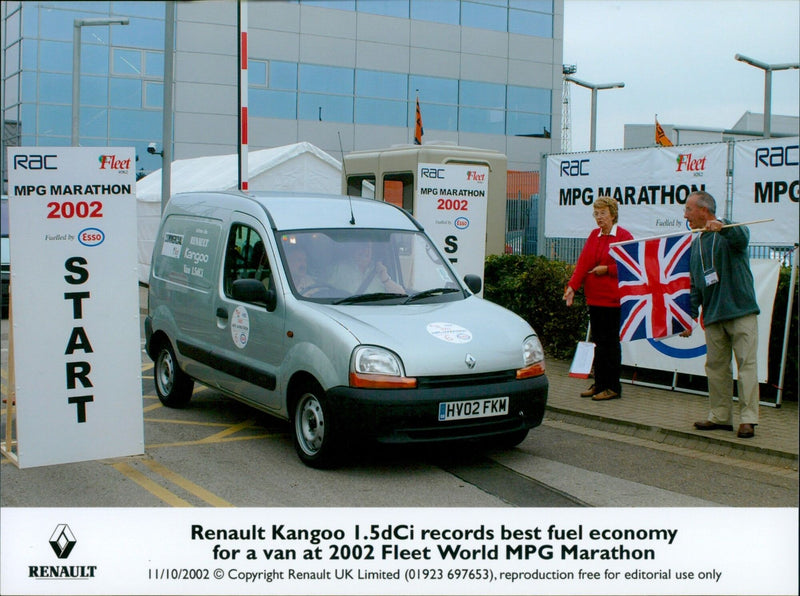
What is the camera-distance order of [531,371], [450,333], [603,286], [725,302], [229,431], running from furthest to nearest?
[603,286]
[229,431]
[725,302]
[531,371]
[450,333]

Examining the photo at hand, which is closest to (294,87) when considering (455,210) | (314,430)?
(455,210)

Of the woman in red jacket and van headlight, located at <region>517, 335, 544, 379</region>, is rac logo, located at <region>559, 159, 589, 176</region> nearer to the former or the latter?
the woman in red jacket

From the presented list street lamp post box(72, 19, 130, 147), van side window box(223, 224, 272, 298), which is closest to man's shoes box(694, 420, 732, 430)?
van side window box(223, 224, 272, 298)

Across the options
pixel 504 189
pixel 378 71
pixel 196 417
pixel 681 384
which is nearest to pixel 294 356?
pixel 196 417

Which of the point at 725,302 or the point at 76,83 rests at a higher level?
the point at 76,83

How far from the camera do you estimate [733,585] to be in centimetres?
339

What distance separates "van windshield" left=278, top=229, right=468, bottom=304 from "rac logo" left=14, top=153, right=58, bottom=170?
173 cm

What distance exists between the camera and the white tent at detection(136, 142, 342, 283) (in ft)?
54.9

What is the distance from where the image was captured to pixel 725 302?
21.4 ft

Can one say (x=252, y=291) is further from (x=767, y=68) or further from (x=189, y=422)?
(x=767, y=68)

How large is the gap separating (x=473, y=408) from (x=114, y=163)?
9.00 feet

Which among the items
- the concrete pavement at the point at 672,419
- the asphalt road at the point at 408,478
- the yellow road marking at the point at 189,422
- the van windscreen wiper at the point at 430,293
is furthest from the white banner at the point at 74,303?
the concrete pavement at the point at 672,419

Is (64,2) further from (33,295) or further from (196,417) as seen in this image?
(196,417)

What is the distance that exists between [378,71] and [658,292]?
135 inches
